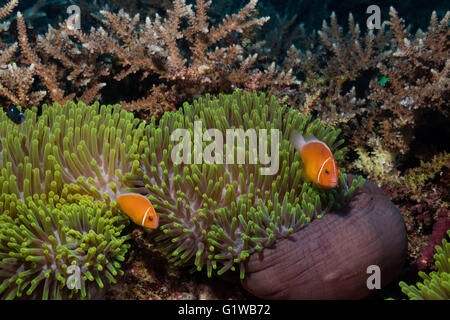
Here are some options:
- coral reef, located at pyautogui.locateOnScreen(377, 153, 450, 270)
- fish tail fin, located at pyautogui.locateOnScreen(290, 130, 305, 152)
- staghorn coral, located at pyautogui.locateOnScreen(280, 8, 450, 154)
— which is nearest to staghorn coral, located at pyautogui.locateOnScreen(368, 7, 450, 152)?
staghorn coral, located at pyautogui.locateOnScreen(280, 8, 450, 154)

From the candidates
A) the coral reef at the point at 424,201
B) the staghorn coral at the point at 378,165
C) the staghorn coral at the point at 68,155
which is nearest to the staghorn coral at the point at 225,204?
the staghorn coral at the point at 68,155

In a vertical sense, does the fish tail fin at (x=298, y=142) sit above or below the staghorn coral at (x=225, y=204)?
above

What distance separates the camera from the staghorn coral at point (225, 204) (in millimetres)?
1942

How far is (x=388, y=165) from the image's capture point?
3.28 metres

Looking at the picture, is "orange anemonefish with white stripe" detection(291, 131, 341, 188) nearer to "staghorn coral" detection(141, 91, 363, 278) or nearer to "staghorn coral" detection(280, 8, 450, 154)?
"staghorn coral" detection(141, 91, 363, 278)

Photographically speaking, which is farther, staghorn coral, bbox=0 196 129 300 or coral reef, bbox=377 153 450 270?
coral reef, bbox=377 153 450 270

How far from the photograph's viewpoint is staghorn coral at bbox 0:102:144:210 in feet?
6.66

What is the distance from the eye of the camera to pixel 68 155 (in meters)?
2.09

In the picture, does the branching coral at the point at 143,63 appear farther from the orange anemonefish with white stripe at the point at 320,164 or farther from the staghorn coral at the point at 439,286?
the staghorn coral at the point at 439,286

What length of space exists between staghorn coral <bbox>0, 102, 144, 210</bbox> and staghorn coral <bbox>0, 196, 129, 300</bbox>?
0.13 m

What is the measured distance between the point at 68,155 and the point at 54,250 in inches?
22.8

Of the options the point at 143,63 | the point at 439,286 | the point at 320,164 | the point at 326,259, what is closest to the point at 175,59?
the point at 143,63

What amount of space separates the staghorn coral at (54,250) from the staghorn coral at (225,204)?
35 cm

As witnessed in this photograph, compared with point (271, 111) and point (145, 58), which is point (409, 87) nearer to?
point (271, 111)
